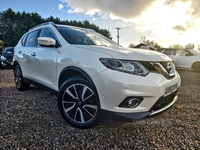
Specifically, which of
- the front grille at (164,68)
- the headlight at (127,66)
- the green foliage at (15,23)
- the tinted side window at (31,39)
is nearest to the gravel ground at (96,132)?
the headlight at (127,66)

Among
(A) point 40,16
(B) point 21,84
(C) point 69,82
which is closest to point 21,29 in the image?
(A) point 40,16

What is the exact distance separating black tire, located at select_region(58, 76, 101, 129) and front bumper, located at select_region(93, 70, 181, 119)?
0.15 metres

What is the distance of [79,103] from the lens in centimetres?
218

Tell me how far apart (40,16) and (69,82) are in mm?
30683

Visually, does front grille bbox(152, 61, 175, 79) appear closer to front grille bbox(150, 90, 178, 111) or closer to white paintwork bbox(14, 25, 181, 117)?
white paintwork bbox(14, 25, 181, 117)

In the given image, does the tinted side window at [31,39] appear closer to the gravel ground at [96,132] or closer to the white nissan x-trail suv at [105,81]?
the white nissan x-trail suv at [105,81]

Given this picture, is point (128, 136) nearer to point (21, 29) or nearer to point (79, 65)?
point (79, 65)

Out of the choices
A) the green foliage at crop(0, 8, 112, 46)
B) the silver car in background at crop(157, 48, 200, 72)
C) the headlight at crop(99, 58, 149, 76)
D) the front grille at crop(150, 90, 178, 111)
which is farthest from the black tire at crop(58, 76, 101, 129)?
the green foliage at crop(0, 8, 112, 46)

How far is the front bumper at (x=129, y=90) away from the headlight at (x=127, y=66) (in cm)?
5

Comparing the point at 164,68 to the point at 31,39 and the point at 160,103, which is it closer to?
the point at 160,103

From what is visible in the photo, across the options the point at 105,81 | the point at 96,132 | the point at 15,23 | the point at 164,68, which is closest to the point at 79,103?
the point at 96,132

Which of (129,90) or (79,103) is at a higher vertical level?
(129,90)

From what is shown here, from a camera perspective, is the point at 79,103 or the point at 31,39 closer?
the point at 79,103

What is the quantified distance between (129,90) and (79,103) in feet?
2.52
